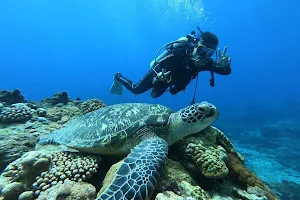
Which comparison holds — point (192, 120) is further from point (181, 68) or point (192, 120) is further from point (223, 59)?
point (223, 59)

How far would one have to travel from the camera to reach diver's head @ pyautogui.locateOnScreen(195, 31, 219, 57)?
5.63 metres

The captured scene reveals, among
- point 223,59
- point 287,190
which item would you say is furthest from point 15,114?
point 287,190

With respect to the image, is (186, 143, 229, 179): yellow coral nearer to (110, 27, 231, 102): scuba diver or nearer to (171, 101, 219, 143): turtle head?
(171, 101, 219, 143): turtle head

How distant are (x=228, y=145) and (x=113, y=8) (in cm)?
11049

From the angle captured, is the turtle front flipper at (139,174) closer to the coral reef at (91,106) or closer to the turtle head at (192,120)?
the turtle head at (192,120)

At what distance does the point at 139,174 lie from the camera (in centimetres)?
212

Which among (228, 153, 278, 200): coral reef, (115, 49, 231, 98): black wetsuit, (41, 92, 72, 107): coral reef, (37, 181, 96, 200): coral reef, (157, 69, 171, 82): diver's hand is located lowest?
(37, 181, 96, 200): coral reef

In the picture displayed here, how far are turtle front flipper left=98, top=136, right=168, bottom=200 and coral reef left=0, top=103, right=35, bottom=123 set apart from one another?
12.3ft

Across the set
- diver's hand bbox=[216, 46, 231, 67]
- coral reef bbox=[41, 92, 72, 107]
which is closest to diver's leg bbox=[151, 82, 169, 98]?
diver's hand bbox=[216, 46, 231, 67]

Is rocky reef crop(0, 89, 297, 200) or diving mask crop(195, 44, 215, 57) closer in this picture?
rocky reef crop(0, 89, 297, 200)

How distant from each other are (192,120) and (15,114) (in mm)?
4271

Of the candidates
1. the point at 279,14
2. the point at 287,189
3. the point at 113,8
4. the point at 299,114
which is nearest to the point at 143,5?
the point at 113,8

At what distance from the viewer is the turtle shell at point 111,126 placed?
305 centimetres

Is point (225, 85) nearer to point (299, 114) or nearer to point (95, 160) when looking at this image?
point (299, 114)
